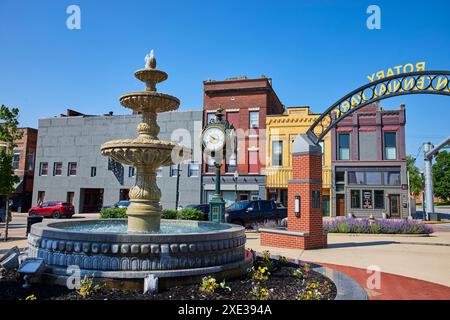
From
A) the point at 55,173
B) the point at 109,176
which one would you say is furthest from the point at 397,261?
the point at 55,173

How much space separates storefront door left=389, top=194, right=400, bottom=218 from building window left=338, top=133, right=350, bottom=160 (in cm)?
532

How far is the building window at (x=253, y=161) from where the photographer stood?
35.0 metres

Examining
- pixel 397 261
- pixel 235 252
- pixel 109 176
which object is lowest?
pixel 397 261

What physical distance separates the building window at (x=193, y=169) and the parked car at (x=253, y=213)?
15226mm

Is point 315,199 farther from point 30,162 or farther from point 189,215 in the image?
point 30,162

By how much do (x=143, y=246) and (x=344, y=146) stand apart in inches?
1237

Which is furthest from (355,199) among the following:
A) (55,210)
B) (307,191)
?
(55,210)

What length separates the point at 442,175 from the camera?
245ft

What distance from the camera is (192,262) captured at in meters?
6.18

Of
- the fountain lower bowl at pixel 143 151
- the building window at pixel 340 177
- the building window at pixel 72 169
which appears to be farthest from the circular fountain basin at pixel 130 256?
the building window at pixel 72 169

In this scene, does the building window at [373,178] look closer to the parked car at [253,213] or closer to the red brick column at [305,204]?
the parked car at [253,213]
